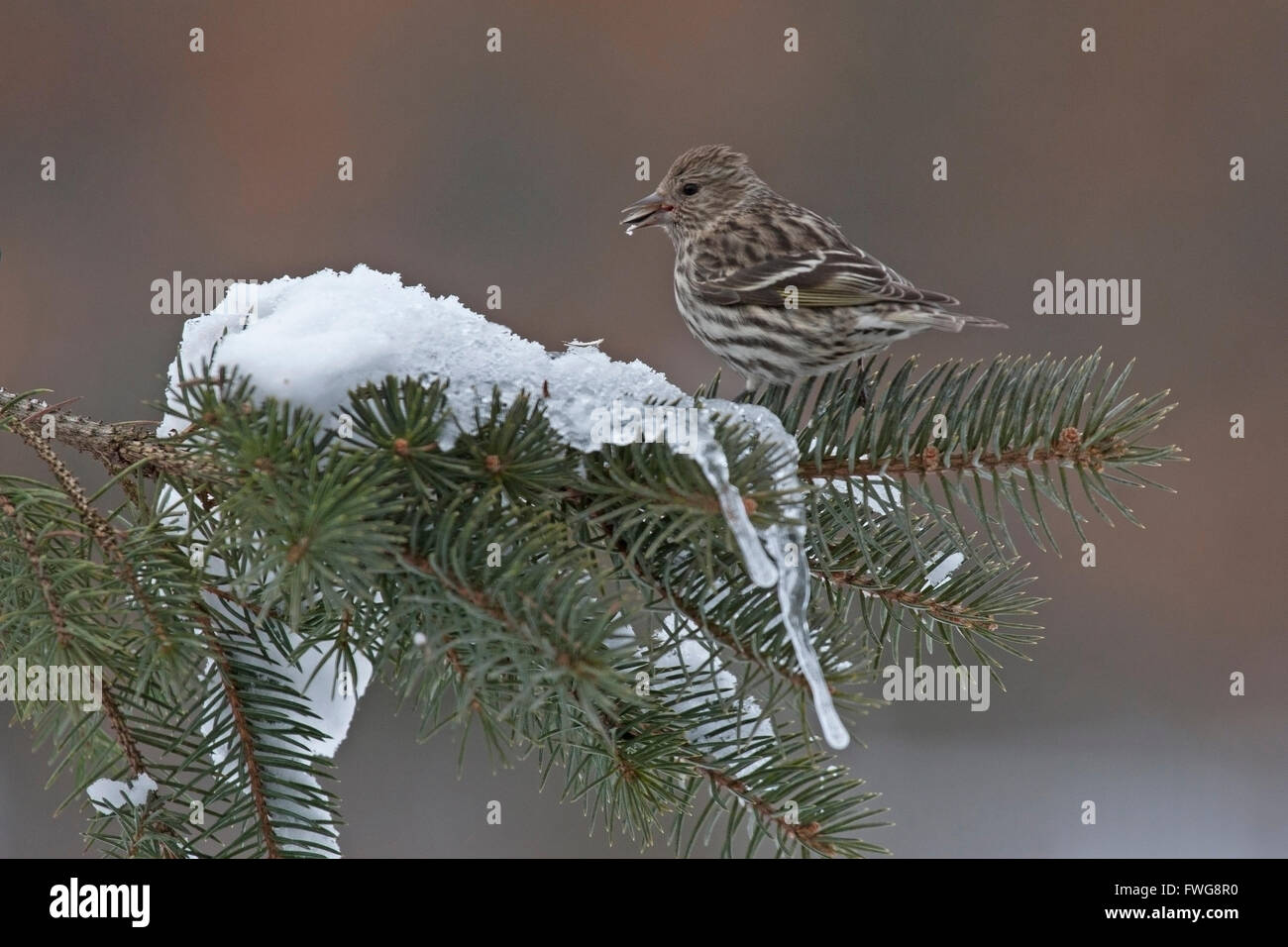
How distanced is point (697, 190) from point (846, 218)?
1.75 meters

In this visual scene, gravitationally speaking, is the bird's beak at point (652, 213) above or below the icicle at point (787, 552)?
above

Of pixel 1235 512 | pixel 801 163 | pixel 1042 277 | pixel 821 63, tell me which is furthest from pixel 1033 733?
pixel 821 63

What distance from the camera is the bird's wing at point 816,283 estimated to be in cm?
181

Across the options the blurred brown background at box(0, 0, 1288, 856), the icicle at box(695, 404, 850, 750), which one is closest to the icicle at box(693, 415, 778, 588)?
the icicle at box(695, 404, 850, 750)

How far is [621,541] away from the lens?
111 cm

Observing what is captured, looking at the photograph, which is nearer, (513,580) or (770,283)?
(513,580)

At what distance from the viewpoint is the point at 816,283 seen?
1.87 meters

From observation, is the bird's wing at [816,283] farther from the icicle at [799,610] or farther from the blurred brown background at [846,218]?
the blurred brown background at [846,218]

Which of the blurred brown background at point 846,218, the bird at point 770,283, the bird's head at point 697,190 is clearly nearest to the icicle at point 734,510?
the bird at point 770,283

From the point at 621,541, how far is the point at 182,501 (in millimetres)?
408

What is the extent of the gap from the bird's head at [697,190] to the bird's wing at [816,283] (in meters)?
0.30

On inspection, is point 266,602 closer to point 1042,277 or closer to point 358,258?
point 358,258

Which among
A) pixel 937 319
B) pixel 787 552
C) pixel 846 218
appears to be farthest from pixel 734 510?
pixel 846 218

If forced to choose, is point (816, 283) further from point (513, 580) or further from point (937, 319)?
point (513, 580)
